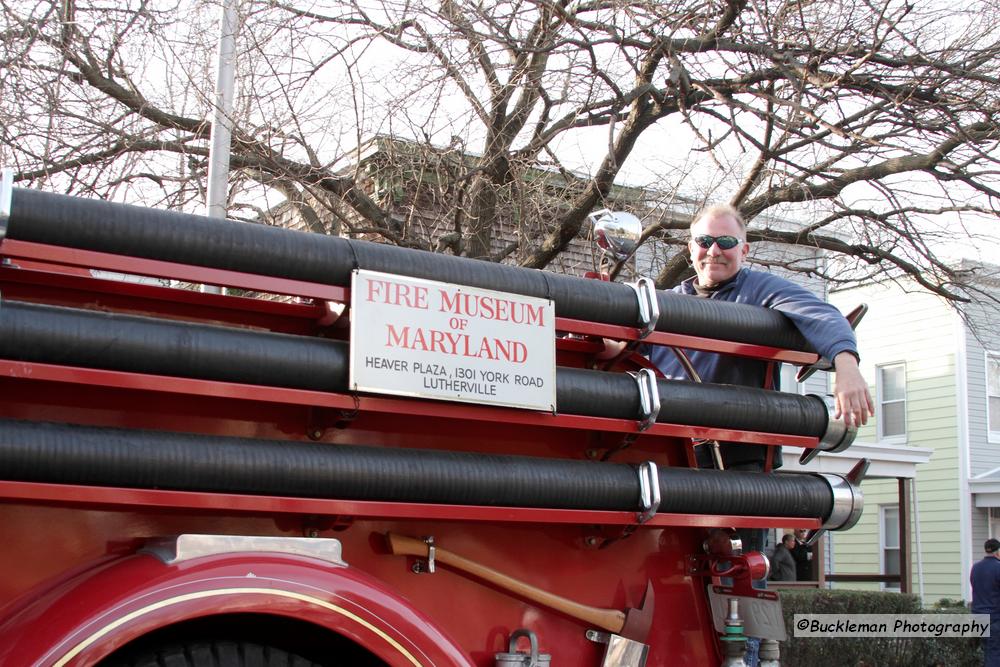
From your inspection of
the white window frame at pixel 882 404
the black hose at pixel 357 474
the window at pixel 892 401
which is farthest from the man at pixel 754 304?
the window at pixel 892 401

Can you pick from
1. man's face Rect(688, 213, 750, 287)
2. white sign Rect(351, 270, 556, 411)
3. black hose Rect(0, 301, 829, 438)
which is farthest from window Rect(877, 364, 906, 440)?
white sign Rect(351, 270, 556, 411)

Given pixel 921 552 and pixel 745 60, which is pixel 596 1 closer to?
pixel 745 60

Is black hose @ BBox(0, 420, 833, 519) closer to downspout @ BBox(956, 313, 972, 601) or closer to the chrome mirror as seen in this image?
the chrome mirror

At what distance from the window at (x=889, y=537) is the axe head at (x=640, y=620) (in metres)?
18.6

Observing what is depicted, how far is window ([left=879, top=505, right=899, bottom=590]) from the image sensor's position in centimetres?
2033

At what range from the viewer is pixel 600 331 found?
3012 millimetres

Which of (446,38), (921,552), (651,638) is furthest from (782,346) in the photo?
(921,552)

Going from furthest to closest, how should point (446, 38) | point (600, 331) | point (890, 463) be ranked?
1. point (890, 463)
2. point (446, 38)
3. point (600, 331)

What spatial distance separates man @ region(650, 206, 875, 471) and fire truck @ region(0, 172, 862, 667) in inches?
5.2

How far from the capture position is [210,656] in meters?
2.38

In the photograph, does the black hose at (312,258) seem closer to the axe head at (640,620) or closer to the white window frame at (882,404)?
the axe head at (640,620)

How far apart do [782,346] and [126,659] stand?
216 cm

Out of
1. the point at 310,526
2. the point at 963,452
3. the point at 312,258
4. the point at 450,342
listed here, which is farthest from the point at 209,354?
the point at 963,452

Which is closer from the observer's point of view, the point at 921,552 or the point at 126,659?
the point at 126,659
